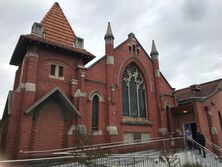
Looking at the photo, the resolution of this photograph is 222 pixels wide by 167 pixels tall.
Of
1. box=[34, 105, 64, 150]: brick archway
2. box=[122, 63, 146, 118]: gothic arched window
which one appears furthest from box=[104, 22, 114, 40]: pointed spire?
box=[34, 105, 64, 150]: brick archway

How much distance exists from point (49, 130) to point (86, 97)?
381 cm

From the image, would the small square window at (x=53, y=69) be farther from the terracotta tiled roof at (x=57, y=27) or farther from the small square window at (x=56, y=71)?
the terracotta tiled roof at (x=57, y=27)

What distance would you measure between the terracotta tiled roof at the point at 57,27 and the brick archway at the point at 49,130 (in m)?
5.81

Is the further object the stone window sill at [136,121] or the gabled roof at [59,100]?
the stone window sill at [136,121]

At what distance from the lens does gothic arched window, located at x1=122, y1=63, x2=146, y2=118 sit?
1962 cm

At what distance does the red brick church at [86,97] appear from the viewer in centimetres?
1325

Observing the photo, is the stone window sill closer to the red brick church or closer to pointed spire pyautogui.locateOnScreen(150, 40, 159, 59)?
the red brick church

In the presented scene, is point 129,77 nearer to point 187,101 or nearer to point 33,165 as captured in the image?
point 187,101

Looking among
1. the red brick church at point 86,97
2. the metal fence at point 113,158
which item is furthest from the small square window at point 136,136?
the metal fence at point 113,158

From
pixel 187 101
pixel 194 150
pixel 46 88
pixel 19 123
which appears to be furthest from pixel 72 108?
pixel 187 101

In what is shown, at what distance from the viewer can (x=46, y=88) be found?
1447 centimetres

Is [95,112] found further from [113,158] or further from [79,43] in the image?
[79,43]

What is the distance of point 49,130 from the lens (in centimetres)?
1362

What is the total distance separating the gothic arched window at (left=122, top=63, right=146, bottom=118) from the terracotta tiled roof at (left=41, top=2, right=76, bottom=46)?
6.58m
